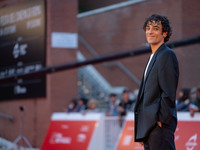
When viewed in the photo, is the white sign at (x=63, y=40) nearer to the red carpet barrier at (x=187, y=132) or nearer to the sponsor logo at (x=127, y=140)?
the sponsor logo at (x=127, y=140)

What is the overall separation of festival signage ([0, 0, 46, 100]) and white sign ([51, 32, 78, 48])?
15.7 inches

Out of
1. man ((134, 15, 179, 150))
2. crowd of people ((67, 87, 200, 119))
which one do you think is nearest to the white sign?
crowd of people ((67, 87, 200, 119))

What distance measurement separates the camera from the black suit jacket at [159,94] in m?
3.60

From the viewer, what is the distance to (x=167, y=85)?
363 cm

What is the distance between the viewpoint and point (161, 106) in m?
3.62

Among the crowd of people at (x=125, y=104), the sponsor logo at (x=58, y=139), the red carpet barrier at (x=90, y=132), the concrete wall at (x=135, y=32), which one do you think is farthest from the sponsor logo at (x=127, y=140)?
the concrete wall at (x=135, y=32)

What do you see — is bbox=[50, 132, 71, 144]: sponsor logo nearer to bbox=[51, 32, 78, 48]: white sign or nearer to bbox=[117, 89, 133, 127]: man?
bbox=[117, 89, 133, 127]: man

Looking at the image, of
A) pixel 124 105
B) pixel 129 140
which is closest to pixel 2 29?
pixel 124 105

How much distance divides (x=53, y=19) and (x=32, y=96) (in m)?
2.87

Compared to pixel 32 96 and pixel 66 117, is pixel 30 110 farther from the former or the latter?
pixel 66 117

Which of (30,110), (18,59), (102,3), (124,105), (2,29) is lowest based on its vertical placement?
(30,110)

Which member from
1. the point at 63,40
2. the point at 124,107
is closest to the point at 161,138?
the point at 124,107

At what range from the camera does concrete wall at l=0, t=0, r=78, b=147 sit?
41.8 ft

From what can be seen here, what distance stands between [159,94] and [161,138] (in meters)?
0.45
